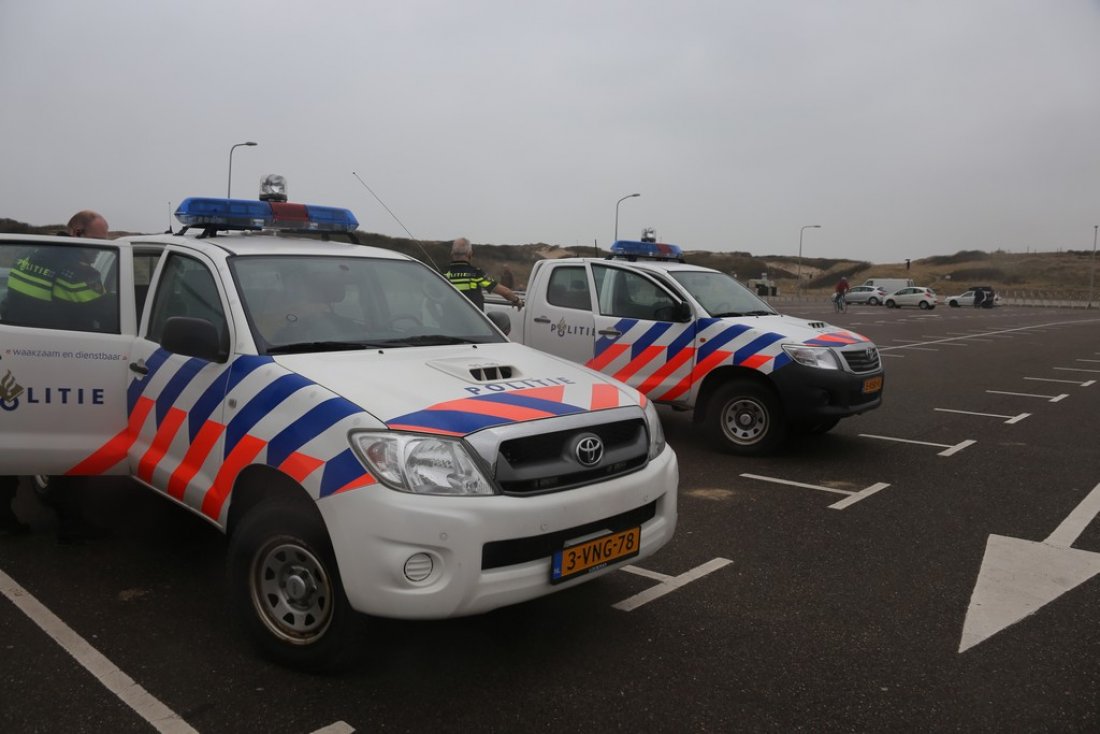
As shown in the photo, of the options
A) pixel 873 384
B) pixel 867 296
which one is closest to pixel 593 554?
pixel 873 384

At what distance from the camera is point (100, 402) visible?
427cm

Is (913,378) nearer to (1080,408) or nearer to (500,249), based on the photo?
(1080,408)

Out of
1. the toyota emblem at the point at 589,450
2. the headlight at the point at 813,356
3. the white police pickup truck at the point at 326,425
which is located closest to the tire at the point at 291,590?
the white police pickup truck at the point at 326,425

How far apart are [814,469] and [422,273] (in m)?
3.83

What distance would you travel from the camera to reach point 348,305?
4070 millimetres

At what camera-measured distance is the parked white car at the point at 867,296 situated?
188 feet

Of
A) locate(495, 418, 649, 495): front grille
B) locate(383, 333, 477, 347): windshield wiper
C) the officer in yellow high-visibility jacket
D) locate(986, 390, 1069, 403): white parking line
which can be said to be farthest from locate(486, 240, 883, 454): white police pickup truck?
locate(986, 390, 1069, 403): white parking line

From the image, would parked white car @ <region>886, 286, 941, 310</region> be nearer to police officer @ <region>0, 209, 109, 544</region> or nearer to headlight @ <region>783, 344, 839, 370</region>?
headlight @ <region>783, 344, 839, 370</region>

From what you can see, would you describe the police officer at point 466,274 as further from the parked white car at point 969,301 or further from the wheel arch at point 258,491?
the parked white car at point 969,301

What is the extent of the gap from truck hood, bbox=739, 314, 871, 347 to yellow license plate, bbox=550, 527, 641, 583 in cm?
394

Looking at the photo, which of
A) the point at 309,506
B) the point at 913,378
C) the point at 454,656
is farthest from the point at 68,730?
the point at 913,378

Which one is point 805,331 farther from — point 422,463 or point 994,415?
point 422,463

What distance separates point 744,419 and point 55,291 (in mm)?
5240

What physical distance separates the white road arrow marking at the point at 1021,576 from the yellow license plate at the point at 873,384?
74.2 inches
